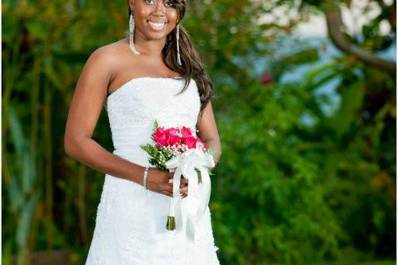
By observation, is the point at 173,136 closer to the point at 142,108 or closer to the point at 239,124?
the point at 142,108

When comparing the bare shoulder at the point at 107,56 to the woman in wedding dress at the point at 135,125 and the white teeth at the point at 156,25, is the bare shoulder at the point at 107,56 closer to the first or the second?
the woman in wedding dress at the point at 135,125

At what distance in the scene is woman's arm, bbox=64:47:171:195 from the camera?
313 centimetres

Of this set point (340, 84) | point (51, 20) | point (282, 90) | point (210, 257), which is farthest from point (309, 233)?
point (210, 257)

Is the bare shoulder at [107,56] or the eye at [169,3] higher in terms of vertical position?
the eye at [169,3]

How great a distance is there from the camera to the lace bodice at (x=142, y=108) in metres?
3.21

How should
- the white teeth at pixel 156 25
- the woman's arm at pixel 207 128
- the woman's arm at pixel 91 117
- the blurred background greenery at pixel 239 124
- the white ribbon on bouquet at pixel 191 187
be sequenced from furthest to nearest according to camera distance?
1. the blurred background greenery at pixel 239 124
2. the woman's arm at pixel 207 128
3. the white teeth at pixel 156 25
4. the woman's arm at pixel 91 117
5. the white ribbon on bouquet at pixel 191 187

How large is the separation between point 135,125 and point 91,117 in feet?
0.47

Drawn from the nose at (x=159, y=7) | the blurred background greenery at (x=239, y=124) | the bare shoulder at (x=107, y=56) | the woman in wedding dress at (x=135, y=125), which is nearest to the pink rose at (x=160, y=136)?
the woman in wedding dress at (x=135, y=125)

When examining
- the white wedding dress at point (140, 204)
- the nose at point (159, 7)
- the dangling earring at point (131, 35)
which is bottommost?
the white wedding dress at point (140, 204)

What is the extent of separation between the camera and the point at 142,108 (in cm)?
322

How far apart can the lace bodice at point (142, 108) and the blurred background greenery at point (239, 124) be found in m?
2.94

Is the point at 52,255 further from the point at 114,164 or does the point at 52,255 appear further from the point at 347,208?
the point at 114,164

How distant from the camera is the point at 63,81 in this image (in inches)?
278

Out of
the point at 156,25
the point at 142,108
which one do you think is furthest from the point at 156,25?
the point at 142,108
